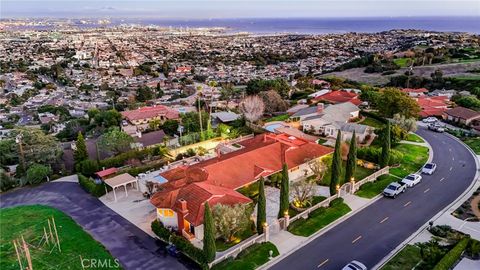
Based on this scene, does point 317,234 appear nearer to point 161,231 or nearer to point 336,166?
point 336,166

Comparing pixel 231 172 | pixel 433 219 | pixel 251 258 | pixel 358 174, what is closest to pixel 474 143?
pixel 358 174

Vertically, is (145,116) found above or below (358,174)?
below

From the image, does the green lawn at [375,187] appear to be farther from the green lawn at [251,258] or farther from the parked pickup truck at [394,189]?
the green lawn at [251,258]

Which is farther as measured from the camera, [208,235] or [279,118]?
[279,118]

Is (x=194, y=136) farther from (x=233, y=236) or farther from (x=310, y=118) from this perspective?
(x=233, y=236)

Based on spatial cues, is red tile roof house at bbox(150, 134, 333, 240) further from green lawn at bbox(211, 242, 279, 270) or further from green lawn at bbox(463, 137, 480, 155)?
green lawn at bbox(463, 137, 480, 155)

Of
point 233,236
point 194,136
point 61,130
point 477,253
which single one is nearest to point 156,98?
point 61,130

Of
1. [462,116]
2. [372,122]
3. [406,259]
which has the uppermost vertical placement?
[462,116]
